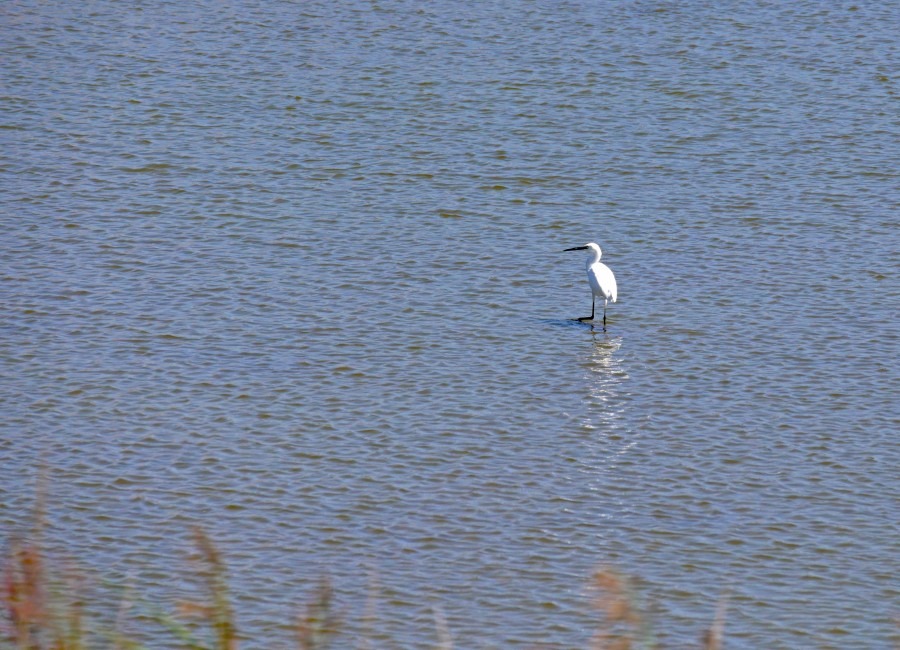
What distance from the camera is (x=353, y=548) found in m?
7.35

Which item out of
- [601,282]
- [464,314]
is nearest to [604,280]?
[601,282]

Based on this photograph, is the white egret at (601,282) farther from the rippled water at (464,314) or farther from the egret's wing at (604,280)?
the rippled water at (464,314)

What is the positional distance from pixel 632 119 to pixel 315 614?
10793 millimetres

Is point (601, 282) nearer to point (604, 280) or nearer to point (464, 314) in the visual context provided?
point (604, 280)

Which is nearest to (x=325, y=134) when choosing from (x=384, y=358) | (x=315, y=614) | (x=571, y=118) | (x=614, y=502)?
(x=571, y=118)

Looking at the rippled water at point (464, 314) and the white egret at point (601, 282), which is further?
the white egret at point (601, 282)

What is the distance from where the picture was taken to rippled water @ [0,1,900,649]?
733cm

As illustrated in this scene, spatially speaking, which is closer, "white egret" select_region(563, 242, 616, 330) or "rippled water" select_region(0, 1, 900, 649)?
"rippled water" select_region(0, 1, 900, 649)

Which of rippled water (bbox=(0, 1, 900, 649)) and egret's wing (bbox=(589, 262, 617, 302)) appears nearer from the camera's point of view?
rippled water (bbox=(0, 1, 900, 649))

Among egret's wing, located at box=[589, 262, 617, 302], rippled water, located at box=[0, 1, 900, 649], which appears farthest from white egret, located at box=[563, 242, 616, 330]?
rippled water, located at box=[0, 1, 900, 649]

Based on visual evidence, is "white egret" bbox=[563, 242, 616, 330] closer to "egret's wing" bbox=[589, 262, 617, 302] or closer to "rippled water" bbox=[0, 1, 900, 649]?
"egret's wing" bbox=[589, 262, 617, 302]

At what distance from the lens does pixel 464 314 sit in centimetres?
1113

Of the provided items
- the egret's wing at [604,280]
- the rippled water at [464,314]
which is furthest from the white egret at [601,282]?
the rippled water at [464,314]

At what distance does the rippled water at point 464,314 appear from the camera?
7.33 meters
